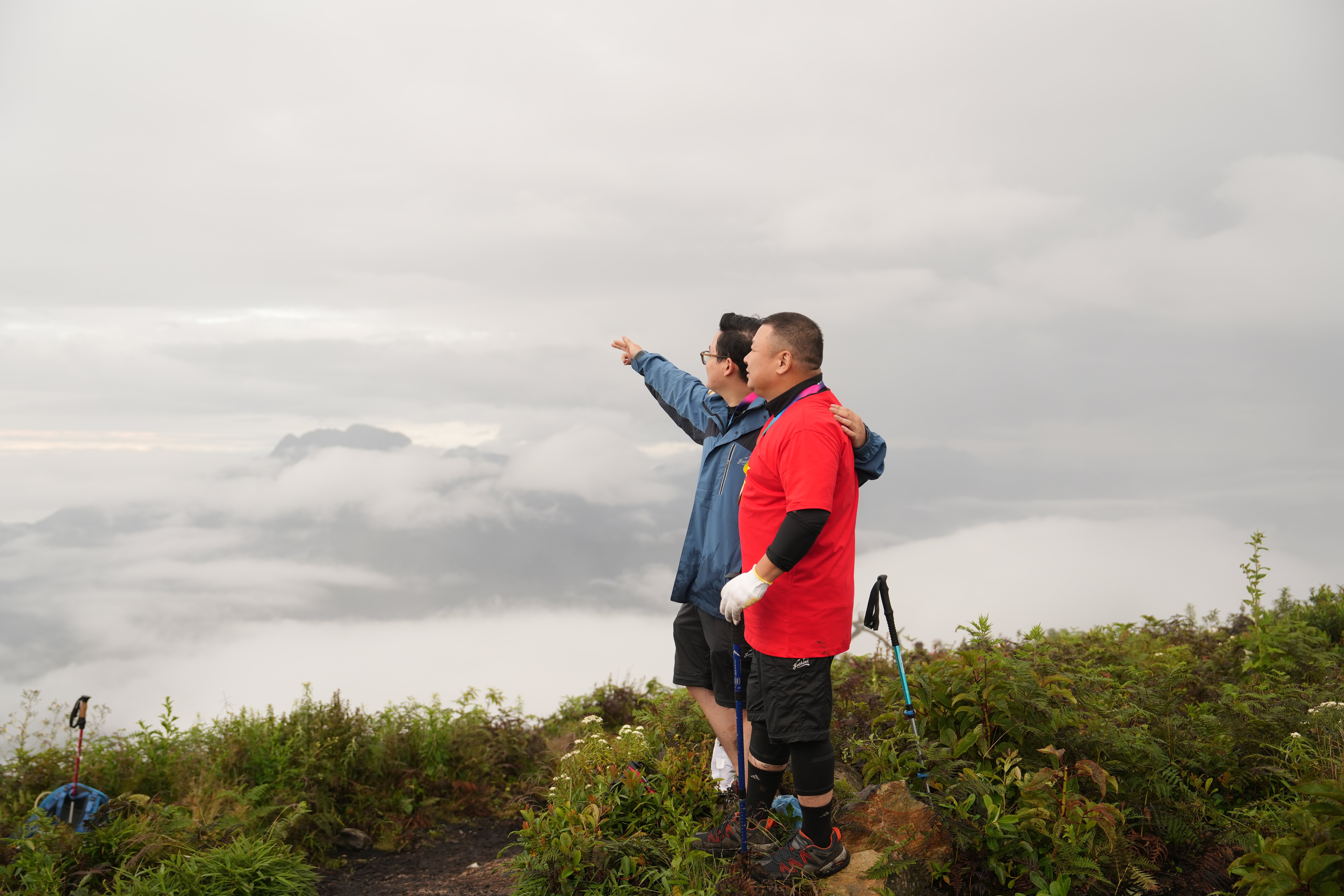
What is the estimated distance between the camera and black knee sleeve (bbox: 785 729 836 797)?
431 centimetres

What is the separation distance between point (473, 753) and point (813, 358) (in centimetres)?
592

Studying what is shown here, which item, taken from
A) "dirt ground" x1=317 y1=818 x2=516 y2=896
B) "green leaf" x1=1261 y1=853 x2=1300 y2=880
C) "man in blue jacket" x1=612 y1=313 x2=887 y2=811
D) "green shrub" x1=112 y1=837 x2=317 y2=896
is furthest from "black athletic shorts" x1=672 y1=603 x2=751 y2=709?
"green shrub" x1=112 y1=837 x2=317 y2=896

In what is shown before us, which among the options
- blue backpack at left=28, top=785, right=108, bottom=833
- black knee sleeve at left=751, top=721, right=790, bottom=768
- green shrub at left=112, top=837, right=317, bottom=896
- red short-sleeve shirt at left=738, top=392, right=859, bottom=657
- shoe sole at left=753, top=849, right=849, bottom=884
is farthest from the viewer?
blue backpack at left=28, top=785, right=108, bottom=833

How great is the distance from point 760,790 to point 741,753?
0.33 meters

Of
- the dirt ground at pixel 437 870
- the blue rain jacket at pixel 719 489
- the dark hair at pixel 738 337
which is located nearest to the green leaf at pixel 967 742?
the blue rain jacket at pixel 719 489

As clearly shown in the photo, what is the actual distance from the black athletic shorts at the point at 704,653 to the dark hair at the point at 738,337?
5.16 feet

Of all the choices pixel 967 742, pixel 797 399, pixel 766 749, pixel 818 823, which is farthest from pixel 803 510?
pixel 967 742

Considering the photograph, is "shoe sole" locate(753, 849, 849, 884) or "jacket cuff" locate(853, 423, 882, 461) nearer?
"shoe sole" locate(753, 849, 849, 884)

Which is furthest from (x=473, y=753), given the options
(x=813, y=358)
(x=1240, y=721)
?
(x=1240, y=721)

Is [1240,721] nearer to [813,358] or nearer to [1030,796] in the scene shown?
[1030,796]

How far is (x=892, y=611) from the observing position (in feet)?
16.7

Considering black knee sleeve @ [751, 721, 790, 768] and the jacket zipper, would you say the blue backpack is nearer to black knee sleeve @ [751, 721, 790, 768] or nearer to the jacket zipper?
black knee sleeve @ [751, 721, 790, 768]

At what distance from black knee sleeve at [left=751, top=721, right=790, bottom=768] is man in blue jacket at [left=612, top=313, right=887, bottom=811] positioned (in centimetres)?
30

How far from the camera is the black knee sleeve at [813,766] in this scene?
4312mm
